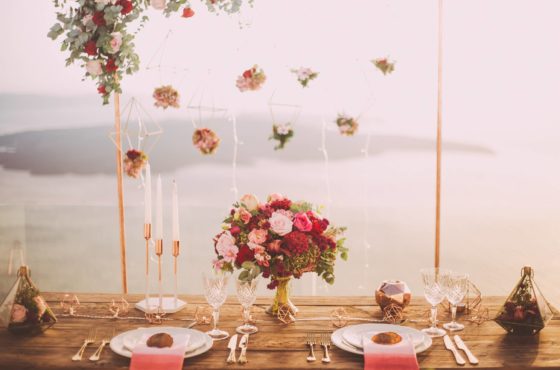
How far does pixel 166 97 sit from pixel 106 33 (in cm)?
35

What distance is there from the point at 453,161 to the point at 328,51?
0.80 metres


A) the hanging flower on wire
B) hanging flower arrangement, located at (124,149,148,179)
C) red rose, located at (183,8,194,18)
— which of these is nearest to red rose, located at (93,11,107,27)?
red rose, located at (183,8,194,18)

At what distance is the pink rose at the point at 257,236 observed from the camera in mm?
1826

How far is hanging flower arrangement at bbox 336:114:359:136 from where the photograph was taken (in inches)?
106

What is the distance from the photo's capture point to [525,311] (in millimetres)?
1751

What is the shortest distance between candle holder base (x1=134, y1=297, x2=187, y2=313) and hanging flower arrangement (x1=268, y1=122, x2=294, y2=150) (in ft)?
2.76

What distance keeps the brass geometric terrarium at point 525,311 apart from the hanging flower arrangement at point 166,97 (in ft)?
5.04

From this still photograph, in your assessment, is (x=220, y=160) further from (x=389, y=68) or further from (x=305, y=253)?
(x=305, y=253)

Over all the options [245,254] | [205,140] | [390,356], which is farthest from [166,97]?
[390,356]

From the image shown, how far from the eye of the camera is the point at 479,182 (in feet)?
9.68

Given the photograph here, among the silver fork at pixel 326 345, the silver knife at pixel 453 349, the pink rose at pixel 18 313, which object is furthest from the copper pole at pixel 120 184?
the silver knife at pixel 453 349

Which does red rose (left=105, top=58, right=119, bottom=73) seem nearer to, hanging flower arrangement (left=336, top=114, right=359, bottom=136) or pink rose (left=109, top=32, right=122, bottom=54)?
pink rose (left=109, top=32, right=122, bottom=54)

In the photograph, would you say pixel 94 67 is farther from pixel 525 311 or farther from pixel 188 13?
pixel 525 311

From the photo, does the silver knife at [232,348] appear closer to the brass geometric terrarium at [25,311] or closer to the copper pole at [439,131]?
the brass geometric terrarium at [25,311]
